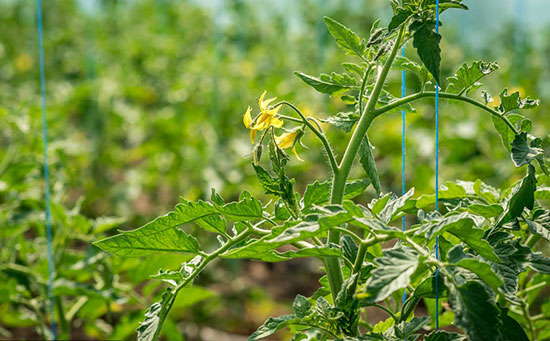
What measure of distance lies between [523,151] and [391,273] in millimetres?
303

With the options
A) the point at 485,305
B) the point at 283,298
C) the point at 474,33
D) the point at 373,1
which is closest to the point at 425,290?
the point at 485,305

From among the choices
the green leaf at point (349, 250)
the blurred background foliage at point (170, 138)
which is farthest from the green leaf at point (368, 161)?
the blurred background foliage at point (170, 138)

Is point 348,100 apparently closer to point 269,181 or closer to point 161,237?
point 269,181

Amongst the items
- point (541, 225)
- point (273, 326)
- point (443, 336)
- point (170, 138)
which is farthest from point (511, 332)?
point (170, 138)

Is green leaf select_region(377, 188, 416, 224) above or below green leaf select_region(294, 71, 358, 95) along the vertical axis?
below

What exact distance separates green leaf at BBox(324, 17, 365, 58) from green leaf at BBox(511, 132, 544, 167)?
10.4 inches

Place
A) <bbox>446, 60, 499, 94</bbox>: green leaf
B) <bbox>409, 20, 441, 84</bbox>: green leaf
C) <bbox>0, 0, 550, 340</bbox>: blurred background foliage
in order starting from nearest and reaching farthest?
<bbox>409, 20, 441, 84</bbox>: green leaf < <bbox>446, 60, 499, 94</bbox>: green leaf < <bbox>0, 0, 550, 340</bbox>: blurred background foliage

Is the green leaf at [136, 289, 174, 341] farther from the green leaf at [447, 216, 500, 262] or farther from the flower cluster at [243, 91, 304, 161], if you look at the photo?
the green leaf at [447, 216, 500, 262]

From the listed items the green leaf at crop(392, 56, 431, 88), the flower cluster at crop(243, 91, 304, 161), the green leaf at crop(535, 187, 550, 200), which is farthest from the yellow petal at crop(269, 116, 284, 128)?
the green leaf at crop(535, 187, 550, 200)

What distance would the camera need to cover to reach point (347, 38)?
950 mm

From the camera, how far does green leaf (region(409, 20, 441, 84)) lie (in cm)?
81

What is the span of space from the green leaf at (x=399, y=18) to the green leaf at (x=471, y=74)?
13cm

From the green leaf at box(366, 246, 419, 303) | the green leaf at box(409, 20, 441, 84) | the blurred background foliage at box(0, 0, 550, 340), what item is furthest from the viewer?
the blurred background foliage at box(0, 0, 550, 340)

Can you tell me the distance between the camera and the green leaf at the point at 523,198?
2.89 ft
